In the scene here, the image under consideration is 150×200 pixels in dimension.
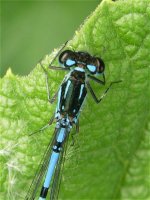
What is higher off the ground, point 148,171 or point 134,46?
point 134,46

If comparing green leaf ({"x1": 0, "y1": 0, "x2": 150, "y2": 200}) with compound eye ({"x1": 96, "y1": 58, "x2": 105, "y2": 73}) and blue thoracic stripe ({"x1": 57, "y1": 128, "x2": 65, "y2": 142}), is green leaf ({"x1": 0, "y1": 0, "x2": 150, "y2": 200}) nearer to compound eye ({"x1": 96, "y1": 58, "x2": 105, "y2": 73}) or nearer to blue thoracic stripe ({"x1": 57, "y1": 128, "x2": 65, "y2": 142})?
compound eye ({"x1": 96, "y1": 58, "x2": 105, "y2": 73})

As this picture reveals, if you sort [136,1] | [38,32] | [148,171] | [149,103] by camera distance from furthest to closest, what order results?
[38,32] → [148,171] → [149,103] → [136,1]

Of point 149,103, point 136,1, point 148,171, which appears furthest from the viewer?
point 148,171

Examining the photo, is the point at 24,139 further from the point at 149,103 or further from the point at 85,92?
the point at 149,103

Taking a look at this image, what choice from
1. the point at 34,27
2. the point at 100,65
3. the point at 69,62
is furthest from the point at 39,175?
the point at 34,27

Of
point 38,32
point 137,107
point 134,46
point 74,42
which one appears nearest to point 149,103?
point 137,107

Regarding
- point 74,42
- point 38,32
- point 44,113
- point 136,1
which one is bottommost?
point 44,113

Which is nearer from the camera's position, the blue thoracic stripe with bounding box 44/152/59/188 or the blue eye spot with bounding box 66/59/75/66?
the blue eye spot with bounding box 66/59/75/66

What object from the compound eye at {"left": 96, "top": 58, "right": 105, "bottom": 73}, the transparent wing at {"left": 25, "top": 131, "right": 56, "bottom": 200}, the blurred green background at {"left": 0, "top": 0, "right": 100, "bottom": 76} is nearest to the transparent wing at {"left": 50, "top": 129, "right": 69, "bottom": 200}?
the transparent wing at {"left": 25, "top": 131, "right": 56, "bottom": 200}
